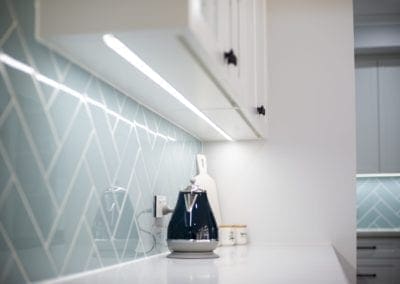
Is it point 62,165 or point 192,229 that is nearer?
point 62,165

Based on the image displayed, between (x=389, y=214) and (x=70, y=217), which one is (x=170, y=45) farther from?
(x=389, y=214)

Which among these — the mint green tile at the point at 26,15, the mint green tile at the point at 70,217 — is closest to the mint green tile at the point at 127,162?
the mint green tile at the point at 70,217

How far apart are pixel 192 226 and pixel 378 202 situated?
11.1 feet

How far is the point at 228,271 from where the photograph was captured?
158 centimetres

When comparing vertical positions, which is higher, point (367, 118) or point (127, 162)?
point (367, 118)

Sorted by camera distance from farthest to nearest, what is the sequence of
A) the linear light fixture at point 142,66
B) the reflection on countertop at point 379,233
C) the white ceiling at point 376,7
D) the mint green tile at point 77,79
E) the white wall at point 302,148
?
the reflection on countertop at point 379,233 < the white ceiling at point 376,7 < the white wall at point 302,148 < the mint green tile at point 77,79 < the linear light fixture at point 142,66

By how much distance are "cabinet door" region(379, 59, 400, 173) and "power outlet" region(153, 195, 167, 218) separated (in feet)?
9.35

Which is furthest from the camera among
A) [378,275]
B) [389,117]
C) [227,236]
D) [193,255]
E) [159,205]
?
[389,117]

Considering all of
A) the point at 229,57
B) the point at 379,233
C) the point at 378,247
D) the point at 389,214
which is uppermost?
the point at 229,57

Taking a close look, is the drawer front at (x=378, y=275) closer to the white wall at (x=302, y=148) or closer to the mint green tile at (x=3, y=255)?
the white wall at (x=302, y=148)

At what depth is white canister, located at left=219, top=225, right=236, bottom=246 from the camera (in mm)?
2760

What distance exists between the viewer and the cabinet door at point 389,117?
4570mm

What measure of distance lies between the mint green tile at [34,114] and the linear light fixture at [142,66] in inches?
8.0

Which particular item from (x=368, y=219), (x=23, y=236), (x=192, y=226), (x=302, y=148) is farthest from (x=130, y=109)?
(x=368, y=219)
